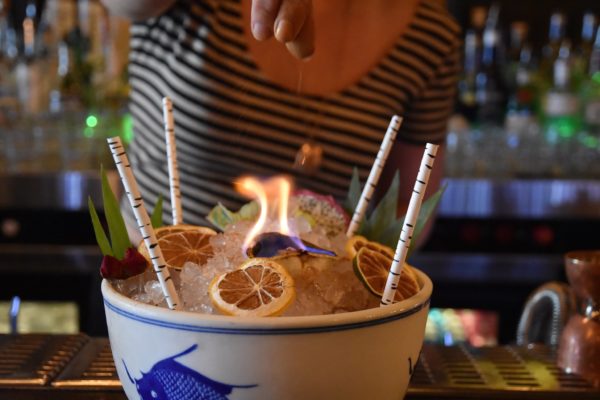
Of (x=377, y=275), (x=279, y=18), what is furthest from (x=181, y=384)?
(x=279, y=18)

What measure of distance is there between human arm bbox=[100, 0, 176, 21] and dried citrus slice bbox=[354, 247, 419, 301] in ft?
2.63

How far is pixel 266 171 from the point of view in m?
1.41

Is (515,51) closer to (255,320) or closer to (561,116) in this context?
(561,116)

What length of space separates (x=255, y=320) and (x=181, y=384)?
7 cm

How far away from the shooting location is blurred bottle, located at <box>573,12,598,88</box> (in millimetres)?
A: 3004

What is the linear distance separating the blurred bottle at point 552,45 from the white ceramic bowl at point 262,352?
2733 mm

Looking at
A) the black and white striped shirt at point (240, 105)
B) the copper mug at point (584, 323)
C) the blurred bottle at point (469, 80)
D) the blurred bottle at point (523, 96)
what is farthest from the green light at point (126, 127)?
the copper mug at point (584, 323)

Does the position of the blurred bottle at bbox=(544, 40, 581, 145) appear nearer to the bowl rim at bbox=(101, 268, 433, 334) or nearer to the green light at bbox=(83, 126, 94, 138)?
the green light at bbox=(83, 126, 94, 138)

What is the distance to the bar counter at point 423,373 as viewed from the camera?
699mm

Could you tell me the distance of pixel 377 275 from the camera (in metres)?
0.59

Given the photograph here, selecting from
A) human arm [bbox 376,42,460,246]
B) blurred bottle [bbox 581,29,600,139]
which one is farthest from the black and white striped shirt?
blurred bottle [bbox 581,29,600,139]

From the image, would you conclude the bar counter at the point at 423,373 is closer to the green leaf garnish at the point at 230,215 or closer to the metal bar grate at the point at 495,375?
the metal bar grate at the point at 495,375

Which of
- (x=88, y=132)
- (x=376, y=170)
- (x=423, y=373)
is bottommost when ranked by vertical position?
(x=88, y=132)

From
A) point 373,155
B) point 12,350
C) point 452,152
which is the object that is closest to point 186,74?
point 373,155
